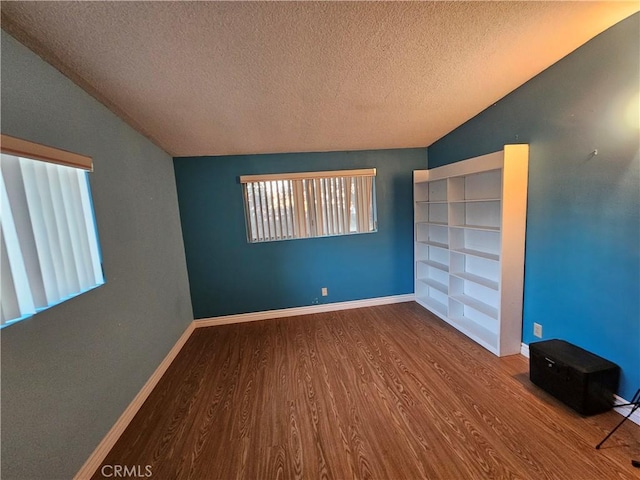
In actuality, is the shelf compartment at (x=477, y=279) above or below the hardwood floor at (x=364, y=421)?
above

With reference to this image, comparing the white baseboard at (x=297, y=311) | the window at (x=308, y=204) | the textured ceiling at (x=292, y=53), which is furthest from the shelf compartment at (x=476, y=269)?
the textured ceiling at (x=292, y=53)

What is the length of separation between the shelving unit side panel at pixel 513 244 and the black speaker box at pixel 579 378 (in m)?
0.45

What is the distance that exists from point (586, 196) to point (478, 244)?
1041mm

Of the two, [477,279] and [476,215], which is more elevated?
[476,215]

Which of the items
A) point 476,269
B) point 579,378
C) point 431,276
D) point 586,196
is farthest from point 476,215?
point 579,378

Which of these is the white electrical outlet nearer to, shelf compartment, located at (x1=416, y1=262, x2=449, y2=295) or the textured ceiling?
shelf compartment, located at (x1=416, y1=262, x2=449, y2=295)

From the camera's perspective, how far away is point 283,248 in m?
3.42

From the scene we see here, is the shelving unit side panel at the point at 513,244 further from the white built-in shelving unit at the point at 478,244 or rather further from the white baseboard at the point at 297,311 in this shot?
the white baseboard at the point at 297,311

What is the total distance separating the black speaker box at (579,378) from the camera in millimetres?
1645

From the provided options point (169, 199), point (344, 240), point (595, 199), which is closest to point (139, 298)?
point (169, 199)

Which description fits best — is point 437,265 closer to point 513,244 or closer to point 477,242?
point 477,242

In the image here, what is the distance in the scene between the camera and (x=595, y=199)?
178 centimetres

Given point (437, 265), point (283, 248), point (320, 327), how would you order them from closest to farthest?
1. point (320, 327)
2. point (437, 265)
3. point (283, 248)

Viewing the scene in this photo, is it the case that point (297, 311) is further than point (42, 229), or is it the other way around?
point (297, 311)
